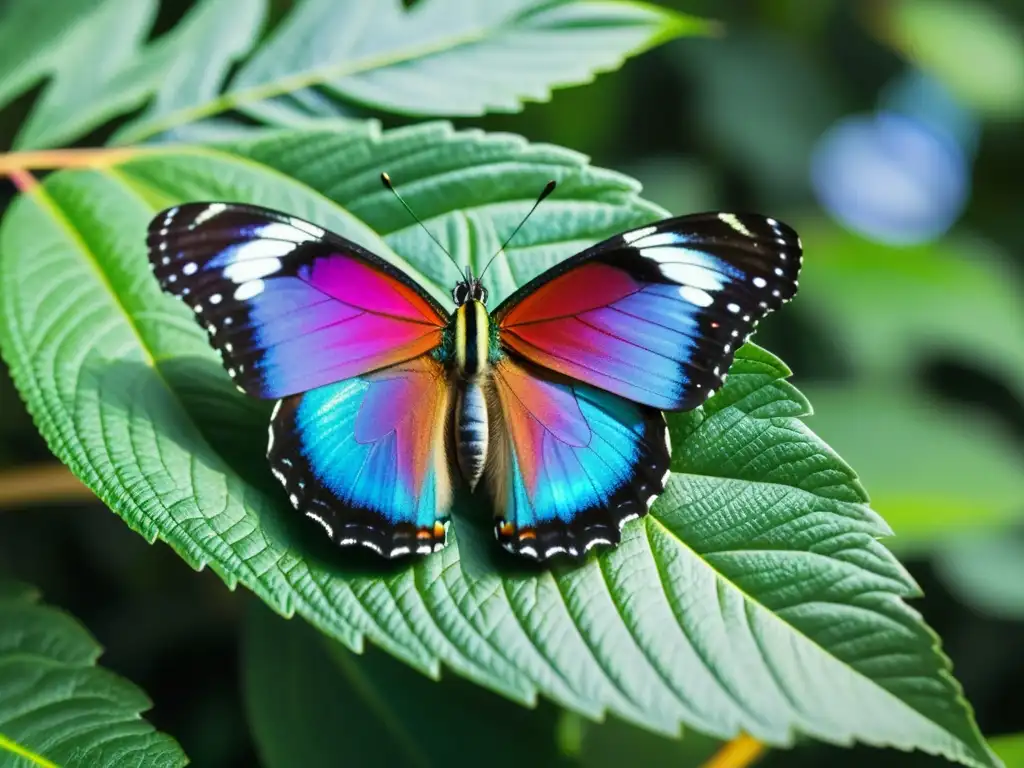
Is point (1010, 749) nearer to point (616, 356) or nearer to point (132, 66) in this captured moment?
point (616, 356)

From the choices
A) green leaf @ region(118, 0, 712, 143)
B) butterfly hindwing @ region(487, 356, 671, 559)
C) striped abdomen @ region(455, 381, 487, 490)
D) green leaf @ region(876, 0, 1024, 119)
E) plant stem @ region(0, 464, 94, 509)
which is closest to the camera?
butterfly hindwing @ region(487, 356, 671, 559)

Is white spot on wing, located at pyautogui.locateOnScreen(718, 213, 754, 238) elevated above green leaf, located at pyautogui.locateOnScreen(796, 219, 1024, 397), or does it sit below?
above

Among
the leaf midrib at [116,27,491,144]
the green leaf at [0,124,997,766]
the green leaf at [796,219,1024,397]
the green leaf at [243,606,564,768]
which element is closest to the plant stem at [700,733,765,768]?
the green leaf at [243,606,564,768]

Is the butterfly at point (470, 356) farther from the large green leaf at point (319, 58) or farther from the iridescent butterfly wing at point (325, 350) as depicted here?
the large green leaf at point (319, 58)

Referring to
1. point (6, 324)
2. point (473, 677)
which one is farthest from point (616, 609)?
point (6, 324)

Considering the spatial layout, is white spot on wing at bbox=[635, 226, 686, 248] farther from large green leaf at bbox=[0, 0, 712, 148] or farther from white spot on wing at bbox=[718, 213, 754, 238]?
large green leaf at bbox=[0, 0, 712, 148]

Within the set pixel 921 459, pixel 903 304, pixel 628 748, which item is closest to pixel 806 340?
pixel 903 304

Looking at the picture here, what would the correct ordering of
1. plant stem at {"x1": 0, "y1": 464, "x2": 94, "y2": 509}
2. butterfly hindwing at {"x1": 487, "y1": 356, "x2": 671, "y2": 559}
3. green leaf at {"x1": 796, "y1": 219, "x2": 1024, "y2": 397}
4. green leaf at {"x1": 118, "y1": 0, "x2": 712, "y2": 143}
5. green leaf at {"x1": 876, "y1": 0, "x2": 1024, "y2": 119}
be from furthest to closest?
green leaf at {"x1": 876, "y1": 0, "x2": 1024, "y2": 119}, green leaf at {"x1": 796, "y1": 219, "x2": 1024, "y2": 397}, green leaf at {"x1": 118, "y1": 0, "x2": 712, "y2": 143}, plant stem at {"x1": 0, "y1": 464, "x2": 94, "y2": 509}, butterfly hindwing at {"x1": 487, "y1": 356, "x2": 671, "y2": 559}
